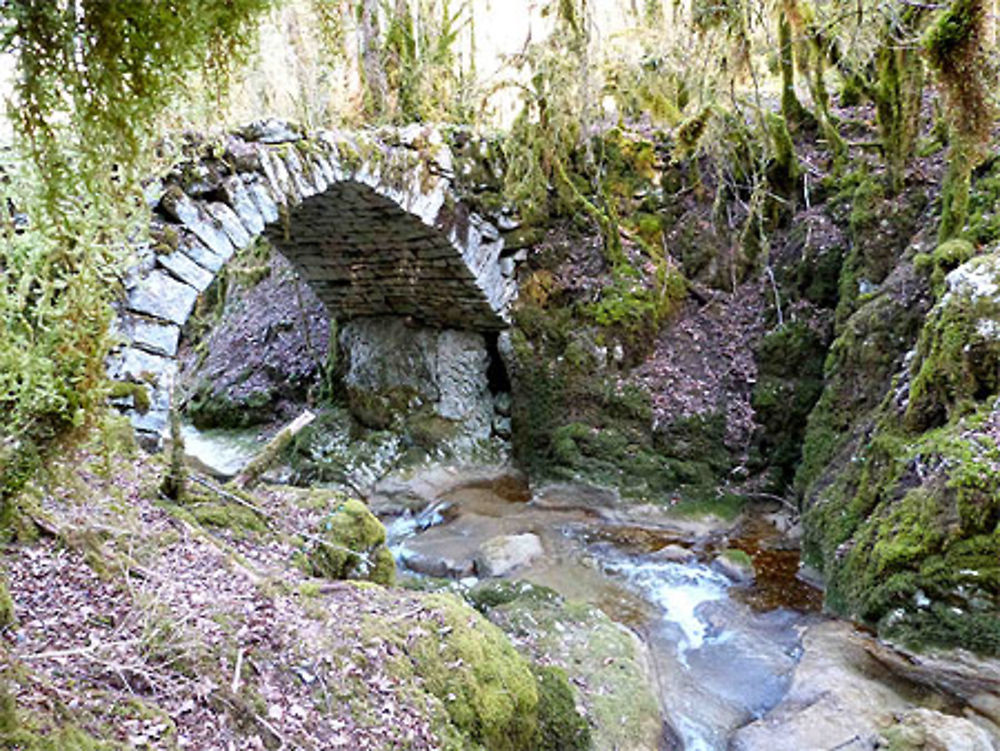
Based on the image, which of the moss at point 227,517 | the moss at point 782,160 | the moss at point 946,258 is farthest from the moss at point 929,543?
the moss at point 782,160

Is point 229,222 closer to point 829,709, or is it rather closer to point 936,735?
point 829,709

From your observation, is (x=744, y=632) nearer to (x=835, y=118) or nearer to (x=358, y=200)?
(x=358, y=200)

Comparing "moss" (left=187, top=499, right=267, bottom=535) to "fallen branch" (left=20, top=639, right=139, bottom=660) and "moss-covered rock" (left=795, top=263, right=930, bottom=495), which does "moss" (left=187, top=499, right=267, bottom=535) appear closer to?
"fallen branch" (left=20, top=639, right=139, bottom=660)

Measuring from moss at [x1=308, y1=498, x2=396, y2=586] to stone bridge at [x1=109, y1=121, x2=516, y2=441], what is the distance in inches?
48.5

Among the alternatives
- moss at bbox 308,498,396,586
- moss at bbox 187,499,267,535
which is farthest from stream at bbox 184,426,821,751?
moss at bbox 187,499,267,535

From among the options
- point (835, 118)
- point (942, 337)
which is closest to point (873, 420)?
point (942, 337)

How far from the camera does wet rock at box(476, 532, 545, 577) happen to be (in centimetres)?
627

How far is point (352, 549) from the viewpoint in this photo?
3.96 metres

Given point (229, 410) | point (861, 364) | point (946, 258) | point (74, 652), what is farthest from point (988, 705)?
point (229, 410)

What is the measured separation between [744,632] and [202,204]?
17.4 feet

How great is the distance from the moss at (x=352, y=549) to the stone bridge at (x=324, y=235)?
48.5 inches

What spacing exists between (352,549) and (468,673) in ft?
4.58

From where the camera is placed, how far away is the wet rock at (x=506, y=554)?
20.6 feet

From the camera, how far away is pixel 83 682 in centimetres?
196
